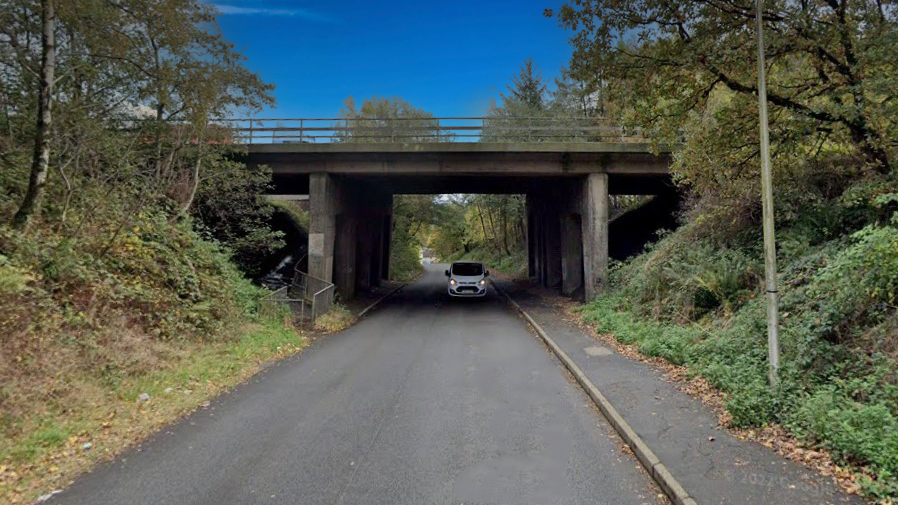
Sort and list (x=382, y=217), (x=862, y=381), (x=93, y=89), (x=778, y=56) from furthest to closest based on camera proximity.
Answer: (x=382, y=217)
(x=93, y=89)
(x=778, y=56)
(x=862, y=381)

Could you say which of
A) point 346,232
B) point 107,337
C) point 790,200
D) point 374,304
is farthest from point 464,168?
point 107,337

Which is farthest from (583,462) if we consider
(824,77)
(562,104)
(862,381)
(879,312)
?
(562,104)

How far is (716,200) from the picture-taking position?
12766mm

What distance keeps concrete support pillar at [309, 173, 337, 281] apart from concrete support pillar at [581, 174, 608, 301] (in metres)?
10.6

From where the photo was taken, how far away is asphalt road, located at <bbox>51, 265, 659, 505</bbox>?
426 cm

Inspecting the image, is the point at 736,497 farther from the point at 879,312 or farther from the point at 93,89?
the point at 93,89

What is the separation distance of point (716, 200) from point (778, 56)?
4.95 m

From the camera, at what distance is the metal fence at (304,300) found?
14288 millimetres

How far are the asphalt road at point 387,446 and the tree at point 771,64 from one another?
19.5ft

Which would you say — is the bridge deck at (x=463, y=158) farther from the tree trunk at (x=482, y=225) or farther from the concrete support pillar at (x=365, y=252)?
the tree trunk at (x=482, y=225)

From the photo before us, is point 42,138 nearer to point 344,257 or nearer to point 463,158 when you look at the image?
point 463,158

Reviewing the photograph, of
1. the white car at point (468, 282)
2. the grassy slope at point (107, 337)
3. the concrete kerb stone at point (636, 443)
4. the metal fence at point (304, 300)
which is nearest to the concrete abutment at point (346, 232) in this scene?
the metal fence at point (304, 300)

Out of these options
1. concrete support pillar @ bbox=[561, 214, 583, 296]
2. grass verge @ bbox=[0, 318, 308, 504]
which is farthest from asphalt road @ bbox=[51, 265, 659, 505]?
concrete support pillar @ bbox=[561, 214, 583, 296]

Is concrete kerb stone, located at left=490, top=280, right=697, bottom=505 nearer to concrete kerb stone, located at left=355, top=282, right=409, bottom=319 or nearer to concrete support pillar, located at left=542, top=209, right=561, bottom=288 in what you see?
concrete kerb stone, located at left=355, top=282, right=409, bottom=319
